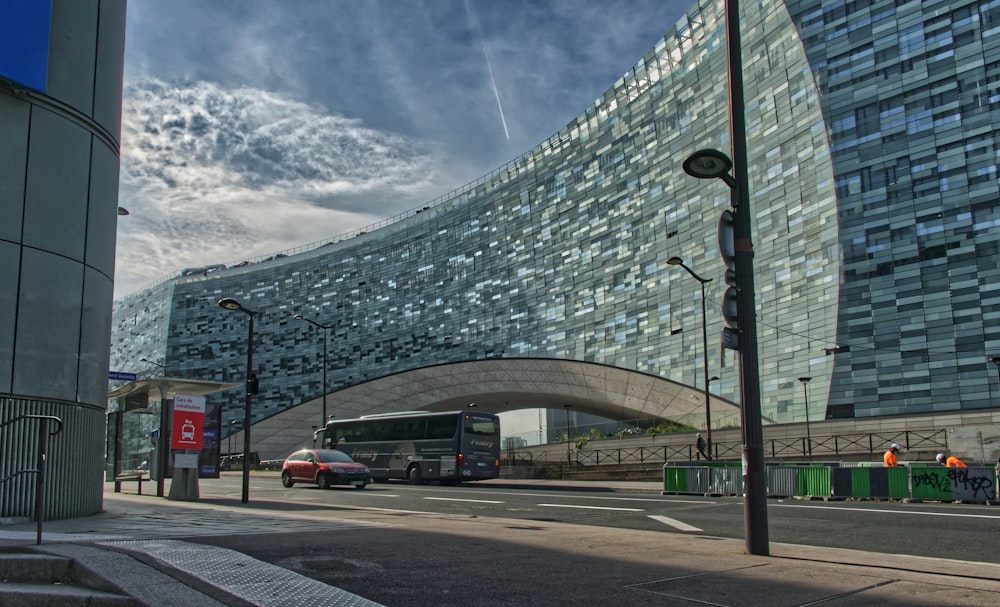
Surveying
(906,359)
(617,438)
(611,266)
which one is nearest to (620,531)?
(617,438)

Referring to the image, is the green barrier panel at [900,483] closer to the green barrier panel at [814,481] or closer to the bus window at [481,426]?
the green barrier panel at [814,481]

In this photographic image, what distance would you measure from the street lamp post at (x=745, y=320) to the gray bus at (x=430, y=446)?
949 inches

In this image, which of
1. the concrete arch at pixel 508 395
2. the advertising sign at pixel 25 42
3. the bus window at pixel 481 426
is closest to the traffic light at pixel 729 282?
the advertising sign at pixel 25 42

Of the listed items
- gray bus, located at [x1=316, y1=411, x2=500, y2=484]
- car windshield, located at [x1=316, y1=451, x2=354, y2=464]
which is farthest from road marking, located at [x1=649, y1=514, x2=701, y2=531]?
car windshield, located at [x1=316, y1=451, x2=354, y2=464]

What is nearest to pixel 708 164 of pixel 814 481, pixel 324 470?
pixel 814 481

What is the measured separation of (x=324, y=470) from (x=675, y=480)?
13.8 metres

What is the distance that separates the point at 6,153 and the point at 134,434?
127 meters

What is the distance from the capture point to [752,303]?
1019cm

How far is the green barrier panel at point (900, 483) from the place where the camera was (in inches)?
824

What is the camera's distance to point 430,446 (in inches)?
1355

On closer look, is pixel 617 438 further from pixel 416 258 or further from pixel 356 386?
pixel 416 258

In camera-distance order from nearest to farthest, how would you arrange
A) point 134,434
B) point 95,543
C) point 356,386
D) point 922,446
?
point 95,543
point 922,446
point 356,386
point 134,434

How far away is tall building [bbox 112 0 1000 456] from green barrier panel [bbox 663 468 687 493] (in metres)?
24.2

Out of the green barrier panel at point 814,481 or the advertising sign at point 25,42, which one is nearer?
the advertising sign at point 25,42
